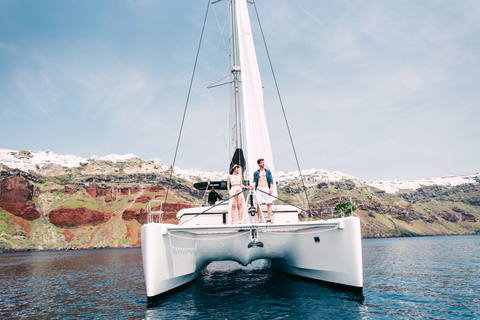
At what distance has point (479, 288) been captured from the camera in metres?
9.57

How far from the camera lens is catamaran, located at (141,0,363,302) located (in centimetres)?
729

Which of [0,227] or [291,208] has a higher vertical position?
[291,208]

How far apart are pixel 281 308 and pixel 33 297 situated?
9.91m

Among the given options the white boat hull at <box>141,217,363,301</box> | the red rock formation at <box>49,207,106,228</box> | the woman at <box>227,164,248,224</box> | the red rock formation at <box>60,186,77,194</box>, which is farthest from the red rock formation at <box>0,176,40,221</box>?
the woman at <box>227,164,248,224</box>

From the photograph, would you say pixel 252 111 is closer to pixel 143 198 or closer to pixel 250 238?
pixel 250 238

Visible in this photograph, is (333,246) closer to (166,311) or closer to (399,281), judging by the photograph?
(166,311)

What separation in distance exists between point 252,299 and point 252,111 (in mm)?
6134

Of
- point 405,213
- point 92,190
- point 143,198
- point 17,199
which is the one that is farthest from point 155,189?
point 405,213

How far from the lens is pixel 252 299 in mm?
7660

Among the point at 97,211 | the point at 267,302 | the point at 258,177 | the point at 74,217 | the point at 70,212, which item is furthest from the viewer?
the point at 97,211

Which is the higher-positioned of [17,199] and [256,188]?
[17,199]

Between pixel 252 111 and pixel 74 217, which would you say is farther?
pixel 74 217

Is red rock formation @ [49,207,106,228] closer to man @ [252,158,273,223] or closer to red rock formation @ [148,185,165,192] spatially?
red rock formation @ [148,185,165,192]

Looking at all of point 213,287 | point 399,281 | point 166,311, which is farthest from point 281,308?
point 399,281
